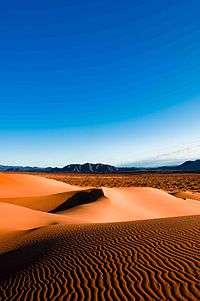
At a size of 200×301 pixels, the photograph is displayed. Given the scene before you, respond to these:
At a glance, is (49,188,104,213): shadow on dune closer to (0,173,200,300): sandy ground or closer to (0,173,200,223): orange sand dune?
(0,173,200,223): orange sand dune

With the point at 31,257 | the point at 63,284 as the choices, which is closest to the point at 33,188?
the point at 31,257

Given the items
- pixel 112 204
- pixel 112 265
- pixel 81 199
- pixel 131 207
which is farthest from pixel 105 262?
pixel 81 199

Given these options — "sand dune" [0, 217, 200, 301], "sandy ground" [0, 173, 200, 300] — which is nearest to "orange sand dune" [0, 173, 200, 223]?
"sandy ground" [0, 173, 200, 300]

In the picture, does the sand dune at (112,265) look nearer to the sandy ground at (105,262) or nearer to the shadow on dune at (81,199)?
the sandy ground at (105,262)

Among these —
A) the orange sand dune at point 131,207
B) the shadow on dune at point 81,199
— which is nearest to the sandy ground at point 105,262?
the orange sand dune at point 131,207

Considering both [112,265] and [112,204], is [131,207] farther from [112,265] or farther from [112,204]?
[112,265]

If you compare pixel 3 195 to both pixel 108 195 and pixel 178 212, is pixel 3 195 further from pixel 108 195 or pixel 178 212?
pixel 178 212

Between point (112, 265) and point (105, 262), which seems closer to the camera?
point (112, 265)

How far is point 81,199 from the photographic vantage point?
1216 inches

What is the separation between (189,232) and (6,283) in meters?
5.13

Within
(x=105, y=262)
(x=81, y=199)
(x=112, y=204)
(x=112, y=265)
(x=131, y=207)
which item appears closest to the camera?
(x=112, y=265)

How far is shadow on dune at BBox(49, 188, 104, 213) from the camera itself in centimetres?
2953

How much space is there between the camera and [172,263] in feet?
26.2

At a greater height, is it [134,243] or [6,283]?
[134,243]
